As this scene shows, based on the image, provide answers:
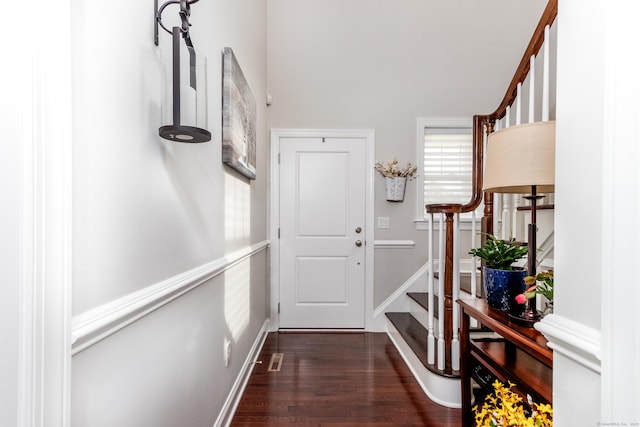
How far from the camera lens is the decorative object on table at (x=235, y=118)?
5.99 ft

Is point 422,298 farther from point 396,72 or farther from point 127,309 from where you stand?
point 127,309

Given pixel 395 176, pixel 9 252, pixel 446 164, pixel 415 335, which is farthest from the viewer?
pixel 446 164

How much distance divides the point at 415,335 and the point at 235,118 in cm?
224

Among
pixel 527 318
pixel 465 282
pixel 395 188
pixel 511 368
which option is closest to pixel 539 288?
pixel 527 318

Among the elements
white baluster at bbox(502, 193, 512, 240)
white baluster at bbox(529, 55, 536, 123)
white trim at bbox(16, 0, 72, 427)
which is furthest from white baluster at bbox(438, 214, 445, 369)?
white trim at bbox(16, 0, 72, 427)

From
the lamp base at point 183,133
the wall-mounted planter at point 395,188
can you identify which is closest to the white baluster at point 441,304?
the wall-mounted planter at point 395,188

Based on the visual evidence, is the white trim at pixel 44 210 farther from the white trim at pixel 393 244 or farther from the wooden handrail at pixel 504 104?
the white trim at pixel 393 244

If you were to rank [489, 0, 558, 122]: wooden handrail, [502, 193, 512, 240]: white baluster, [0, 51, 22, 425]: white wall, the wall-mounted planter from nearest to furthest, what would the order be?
[0, 51, 22, 425]: white wall
[489, 0, 558, 122]: wooden handrail
[502, 193, 512, 240]: white baluster
the wall-mounted planter

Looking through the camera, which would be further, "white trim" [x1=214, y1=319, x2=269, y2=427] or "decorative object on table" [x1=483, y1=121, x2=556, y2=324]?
"white trim" [x1=214, y1=319, x2=269, y2=427]

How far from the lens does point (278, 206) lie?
3510 mm

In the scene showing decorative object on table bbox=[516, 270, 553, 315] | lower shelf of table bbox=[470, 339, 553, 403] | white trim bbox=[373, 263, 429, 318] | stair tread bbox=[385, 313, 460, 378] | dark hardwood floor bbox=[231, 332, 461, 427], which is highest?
decorative object on table bbox=[516, 270, 553, 315]

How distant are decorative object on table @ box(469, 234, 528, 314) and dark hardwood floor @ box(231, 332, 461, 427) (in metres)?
0.98

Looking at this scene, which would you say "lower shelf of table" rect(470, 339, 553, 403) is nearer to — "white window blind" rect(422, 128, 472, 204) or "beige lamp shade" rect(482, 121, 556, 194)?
"beige lamp shade" rect(482, 121, 556, 194)

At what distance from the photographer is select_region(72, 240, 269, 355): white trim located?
0.70 meters
